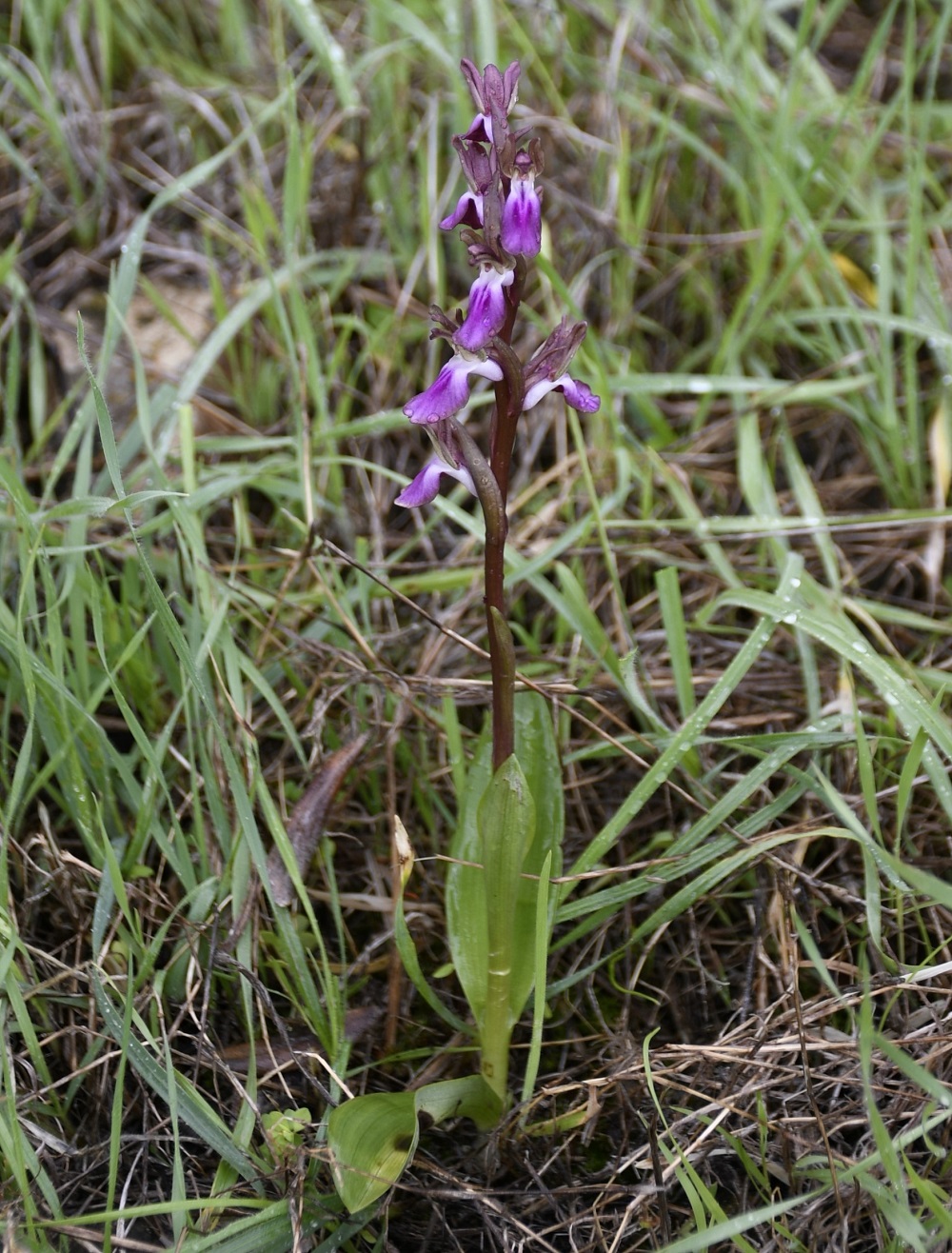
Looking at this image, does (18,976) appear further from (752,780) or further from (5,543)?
(752,780)

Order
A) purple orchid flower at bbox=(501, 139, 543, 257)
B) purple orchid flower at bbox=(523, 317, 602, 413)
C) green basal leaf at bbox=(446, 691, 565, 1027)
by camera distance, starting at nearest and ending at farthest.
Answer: purple orchid flower at bbox=(501, 139, 543, 257), purple orchid flower at bbox=(523, 317, 602, 413), green basal leaf at bbox=(446, 691, 565, 1027)

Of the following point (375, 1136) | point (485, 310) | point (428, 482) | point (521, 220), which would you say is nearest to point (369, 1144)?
point (375, 1136)

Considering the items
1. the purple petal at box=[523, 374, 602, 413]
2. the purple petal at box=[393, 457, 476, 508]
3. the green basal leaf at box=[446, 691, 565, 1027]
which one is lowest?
the green basal leaf at box=[446, 691, 565, 1027]

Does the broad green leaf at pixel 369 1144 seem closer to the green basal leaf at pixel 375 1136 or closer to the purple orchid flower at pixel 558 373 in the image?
the green basal leaf at pixel 375 1136

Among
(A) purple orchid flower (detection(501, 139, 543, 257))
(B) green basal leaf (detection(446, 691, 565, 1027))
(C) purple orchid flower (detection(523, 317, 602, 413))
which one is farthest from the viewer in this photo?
(B) green basal leaf (detection(446, 691, 565, 1027))

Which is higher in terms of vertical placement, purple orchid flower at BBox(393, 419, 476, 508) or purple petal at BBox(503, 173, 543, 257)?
purple petal at BBox(503, 173, 543, 257)

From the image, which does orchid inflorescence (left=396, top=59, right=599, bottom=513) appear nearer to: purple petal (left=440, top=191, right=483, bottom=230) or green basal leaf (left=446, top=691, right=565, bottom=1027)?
purple petal (left=440, top=191, right=483, bottom=230)

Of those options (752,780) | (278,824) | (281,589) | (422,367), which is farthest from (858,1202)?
(422,367)

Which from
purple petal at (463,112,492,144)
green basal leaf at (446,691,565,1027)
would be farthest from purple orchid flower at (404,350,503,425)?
green basal leaf at (446,691,565,1027)
